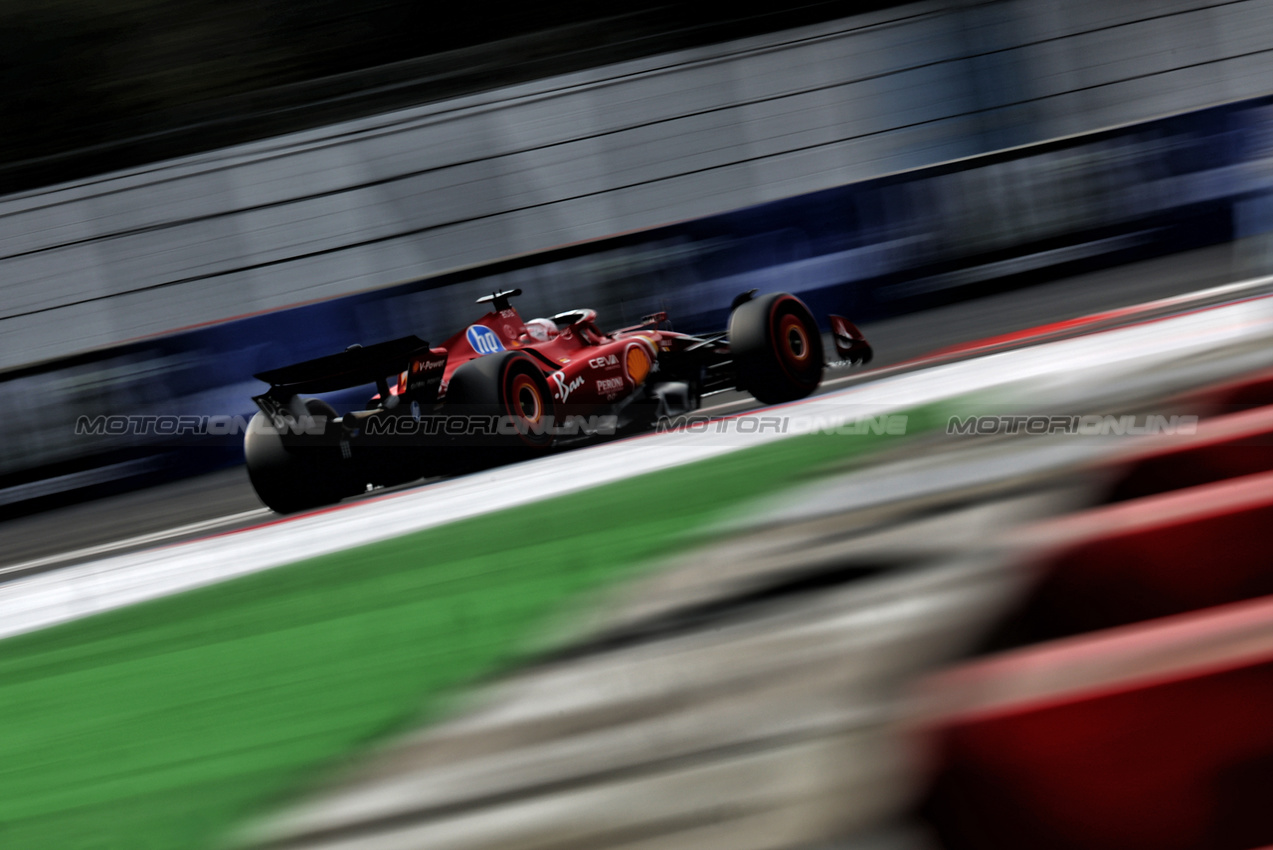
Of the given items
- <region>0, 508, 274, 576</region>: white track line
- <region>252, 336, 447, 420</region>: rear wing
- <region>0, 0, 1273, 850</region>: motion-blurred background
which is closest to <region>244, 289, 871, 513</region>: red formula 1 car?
<region>252, 336, 447, 420</region>: rear wing

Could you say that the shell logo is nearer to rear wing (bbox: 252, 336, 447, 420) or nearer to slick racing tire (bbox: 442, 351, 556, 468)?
slick racing tire (bbox: 442, 351, 556, 468)

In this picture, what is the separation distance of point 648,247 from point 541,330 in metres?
2.40

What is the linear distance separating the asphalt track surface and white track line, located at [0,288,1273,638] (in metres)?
1.58

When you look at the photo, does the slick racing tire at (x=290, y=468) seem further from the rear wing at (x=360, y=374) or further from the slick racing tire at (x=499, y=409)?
the slick racing tire at (x=499, y=409)

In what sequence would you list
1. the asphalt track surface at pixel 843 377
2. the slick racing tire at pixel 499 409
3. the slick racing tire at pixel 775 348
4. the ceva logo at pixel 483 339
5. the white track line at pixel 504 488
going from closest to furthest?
the white track line at pixel 504 488, the slick racing tire at pixel 499 409, the ceva logo at pixel 483 339, the slick racing tire at pixel 775 348, the asphalt track surface at pixel 843 377

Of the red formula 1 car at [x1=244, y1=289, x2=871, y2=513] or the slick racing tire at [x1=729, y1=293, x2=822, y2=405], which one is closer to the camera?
the red formula 1 car at [x1=244, y1=289, x2=871, y2=513]

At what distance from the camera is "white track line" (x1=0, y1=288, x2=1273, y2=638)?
3889 mm

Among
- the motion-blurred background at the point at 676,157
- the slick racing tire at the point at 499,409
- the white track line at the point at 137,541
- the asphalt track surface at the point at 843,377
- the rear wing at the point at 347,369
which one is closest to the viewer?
the rear wing at the point at 347,369

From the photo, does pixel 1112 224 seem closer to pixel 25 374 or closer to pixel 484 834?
pixel 25 374

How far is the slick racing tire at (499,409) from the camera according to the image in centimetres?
554

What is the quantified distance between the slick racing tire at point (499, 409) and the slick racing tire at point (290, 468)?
24.1 inches

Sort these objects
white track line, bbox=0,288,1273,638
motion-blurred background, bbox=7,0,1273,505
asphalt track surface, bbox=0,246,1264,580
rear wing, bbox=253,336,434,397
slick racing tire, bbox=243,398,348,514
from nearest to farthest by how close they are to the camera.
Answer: white track line, bbox=0,288,1273,638 → rear wing, bbox=253,336,434,397 → slick racing tire, bbox=243,398,348,514 → asphalt track surface, bbox=0,246,1264,580 → motion-blurred background, bbox=7,0,1273,505

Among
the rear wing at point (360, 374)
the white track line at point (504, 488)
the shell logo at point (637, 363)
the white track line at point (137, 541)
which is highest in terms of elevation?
the rear wing at point (360, 374)

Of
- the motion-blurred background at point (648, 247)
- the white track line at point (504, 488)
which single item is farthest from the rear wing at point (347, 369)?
the motion-blurred background at point (648, 247)
